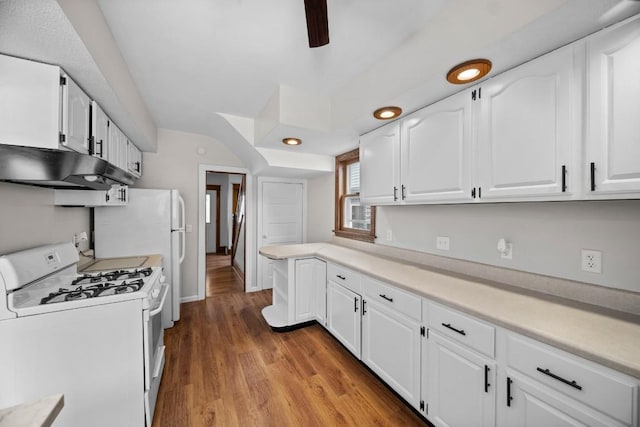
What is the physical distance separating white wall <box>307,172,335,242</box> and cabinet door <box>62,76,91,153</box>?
8.53 ft

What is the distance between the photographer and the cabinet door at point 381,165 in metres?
2.08

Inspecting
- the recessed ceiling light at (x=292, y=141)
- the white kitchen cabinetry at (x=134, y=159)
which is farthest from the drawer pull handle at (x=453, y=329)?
the white kitchen cabinetry at (x=134, y=159)

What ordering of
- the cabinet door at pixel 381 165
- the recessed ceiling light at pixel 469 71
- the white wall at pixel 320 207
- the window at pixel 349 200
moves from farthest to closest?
the white wall at pixel 320 207, the window at pixel 349 200, the cabinet door at pixel 381 165, the recessed ceiling light at pixel 469 71

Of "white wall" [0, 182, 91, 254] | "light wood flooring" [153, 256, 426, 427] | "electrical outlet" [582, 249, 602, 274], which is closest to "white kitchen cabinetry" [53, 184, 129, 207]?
"white wall" [0, 182, 91, 254]

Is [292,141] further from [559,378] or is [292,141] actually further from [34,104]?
[559,378]

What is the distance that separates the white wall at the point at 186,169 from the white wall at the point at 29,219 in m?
1.28

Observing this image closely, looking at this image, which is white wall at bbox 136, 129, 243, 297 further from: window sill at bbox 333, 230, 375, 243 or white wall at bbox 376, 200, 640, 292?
white wall at bbox 376, 200, 640, 292

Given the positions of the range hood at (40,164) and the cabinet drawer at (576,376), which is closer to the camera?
the cabinet drawer at (576,376)

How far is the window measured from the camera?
10.3 ft

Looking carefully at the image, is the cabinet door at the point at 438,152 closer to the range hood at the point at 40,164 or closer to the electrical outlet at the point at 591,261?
the electrical outlet at the point at 591,261

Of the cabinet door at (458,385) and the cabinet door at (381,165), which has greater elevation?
the cabinet door at (381,165)

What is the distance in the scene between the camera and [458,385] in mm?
1294

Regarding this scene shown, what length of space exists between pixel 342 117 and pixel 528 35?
4.59 feet

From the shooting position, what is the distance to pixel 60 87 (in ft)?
4.35
